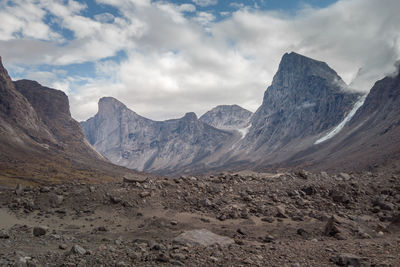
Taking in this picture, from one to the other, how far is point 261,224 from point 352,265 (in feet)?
23.4

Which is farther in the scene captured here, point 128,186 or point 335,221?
point 128,186

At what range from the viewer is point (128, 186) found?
21672mm

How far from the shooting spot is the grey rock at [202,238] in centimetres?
1289

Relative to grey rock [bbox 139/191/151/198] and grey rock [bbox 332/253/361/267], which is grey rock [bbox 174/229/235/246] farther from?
grey rock [bbox 139/191/151/198]

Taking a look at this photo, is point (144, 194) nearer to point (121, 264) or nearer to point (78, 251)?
point (78, 251)

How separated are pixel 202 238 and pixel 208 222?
154 inches

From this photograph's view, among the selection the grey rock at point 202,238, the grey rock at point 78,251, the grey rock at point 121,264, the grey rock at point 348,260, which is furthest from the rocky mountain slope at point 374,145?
the grey rock at point 78,251

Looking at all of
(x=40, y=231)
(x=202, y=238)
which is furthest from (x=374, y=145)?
(x=40, y=231)

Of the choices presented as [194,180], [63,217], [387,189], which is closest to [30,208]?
[63,217]

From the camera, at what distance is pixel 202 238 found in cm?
1334

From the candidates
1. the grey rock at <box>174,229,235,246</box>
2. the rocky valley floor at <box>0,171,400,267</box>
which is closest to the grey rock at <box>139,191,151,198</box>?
the rocky valley floor at <box>0,171,400,267</box>

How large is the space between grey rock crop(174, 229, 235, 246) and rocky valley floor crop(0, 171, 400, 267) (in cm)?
5

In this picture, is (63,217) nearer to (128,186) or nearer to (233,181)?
(128,186)

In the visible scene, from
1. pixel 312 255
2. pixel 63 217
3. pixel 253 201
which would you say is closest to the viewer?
pixel 312 255
